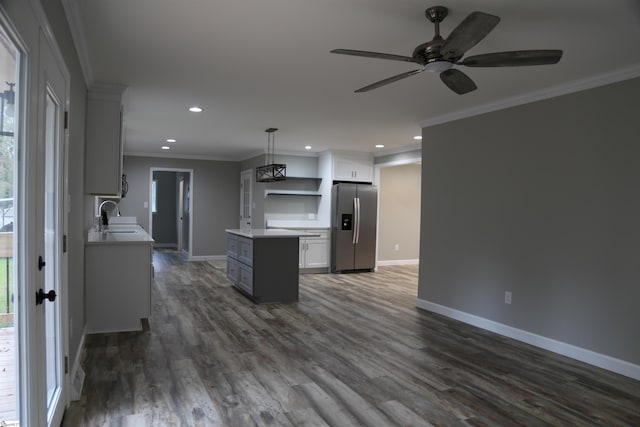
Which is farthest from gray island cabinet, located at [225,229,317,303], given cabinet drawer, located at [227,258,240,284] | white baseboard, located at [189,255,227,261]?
white baseboard, located at [189,255,227,261]

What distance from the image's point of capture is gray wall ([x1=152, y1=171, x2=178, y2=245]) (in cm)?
1147

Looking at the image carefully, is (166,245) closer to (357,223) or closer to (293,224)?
(293,224)

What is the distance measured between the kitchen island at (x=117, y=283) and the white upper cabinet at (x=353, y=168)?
450 cm

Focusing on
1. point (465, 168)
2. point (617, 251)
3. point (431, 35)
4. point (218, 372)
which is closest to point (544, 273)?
point (617, 251)

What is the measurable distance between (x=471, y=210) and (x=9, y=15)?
4.24 metres

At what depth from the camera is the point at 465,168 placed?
4.66 m

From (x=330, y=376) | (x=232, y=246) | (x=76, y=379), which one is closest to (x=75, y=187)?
(x=76, y=379)

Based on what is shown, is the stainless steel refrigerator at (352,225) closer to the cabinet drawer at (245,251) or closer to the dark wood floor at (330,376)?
the cabinet drawer at (245,251)

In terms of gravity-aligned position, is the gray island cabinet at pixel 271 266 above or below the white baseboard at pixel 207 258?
above

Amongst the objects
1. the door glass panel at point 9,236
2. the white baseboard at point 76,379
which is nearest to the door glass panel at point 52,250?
the white baseboard at point 76,379

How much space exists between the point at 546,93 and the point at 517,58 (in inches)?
74.7

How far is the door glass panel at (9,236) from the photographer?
4.25ft

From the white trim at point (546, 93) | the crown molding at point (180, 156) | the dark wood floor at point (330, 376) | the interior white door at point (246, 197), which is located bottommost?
the dark wood floor at point (330, 376)

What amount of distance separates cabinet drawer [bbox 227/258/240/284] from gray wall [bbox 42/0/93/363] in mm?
2498
